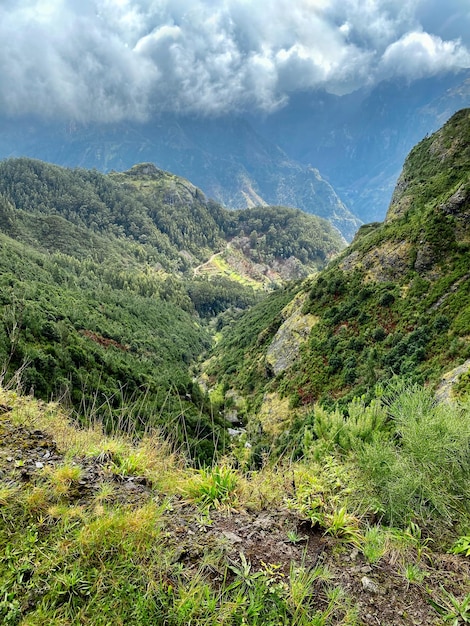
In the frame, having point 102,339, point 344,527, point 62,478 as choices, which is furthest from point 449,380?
point 102,339

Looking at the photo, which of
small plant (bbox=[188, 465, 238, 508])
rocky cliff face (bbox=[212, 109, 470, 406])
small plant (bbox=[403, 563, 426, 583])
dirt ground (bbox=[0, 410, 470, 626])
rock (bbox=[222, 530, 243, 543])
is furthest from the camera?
rocky cliff face (bbox=[212, 109, 470, 406])

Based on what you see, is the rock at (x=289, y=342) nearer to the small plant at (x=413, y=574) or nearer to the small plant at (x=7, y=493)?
the small plant at (x=413, y=574)

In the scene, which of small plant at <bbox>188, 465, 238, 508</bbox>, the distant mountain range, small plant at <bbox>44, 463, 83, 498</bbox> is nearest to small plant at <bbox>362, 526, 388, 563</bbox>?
small plant at <bbox>188, 465, 238, 508</bbox>

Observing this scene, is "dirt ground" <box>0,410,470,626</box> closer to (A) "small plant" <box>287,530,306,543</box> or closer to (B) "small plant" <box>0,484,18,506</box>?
(A) "small plant" <box>287,530,306,543</box>

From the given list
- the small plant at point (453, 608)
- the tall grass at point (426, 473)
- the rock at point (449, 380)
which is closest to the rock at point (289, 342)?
the rock at point (449, 380)

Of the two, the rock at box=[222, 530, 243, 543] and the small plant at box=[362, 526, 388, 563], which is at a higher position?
the small plant at box=[362, 526, 388, 563]

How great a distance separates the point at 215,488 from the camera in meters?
5.13

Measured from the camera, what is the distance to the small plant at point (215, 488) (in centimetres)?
504

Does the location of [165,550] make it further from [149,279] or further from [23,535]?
[149,279]

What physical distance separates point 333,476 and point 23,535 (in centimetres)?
453

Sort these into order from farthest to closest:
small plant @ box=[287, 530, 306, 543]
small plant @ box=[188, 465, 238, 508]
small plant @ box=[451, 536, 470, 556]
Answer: small plant @ box=[188, 465, 238, 508] < small plant @ box=[287, 530, 306, 543] < small plant @ box=[451, 536, 470, 556]

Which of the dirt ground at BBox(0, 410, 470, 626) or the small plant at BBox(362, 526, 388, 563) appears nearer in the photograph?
the dirt ground at BBox(0, 410, 470, 626)

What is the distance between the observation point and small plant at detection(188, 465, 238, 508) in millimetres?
5043

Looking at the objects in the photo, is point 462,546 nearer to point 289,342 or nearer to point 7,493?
point 7,493
